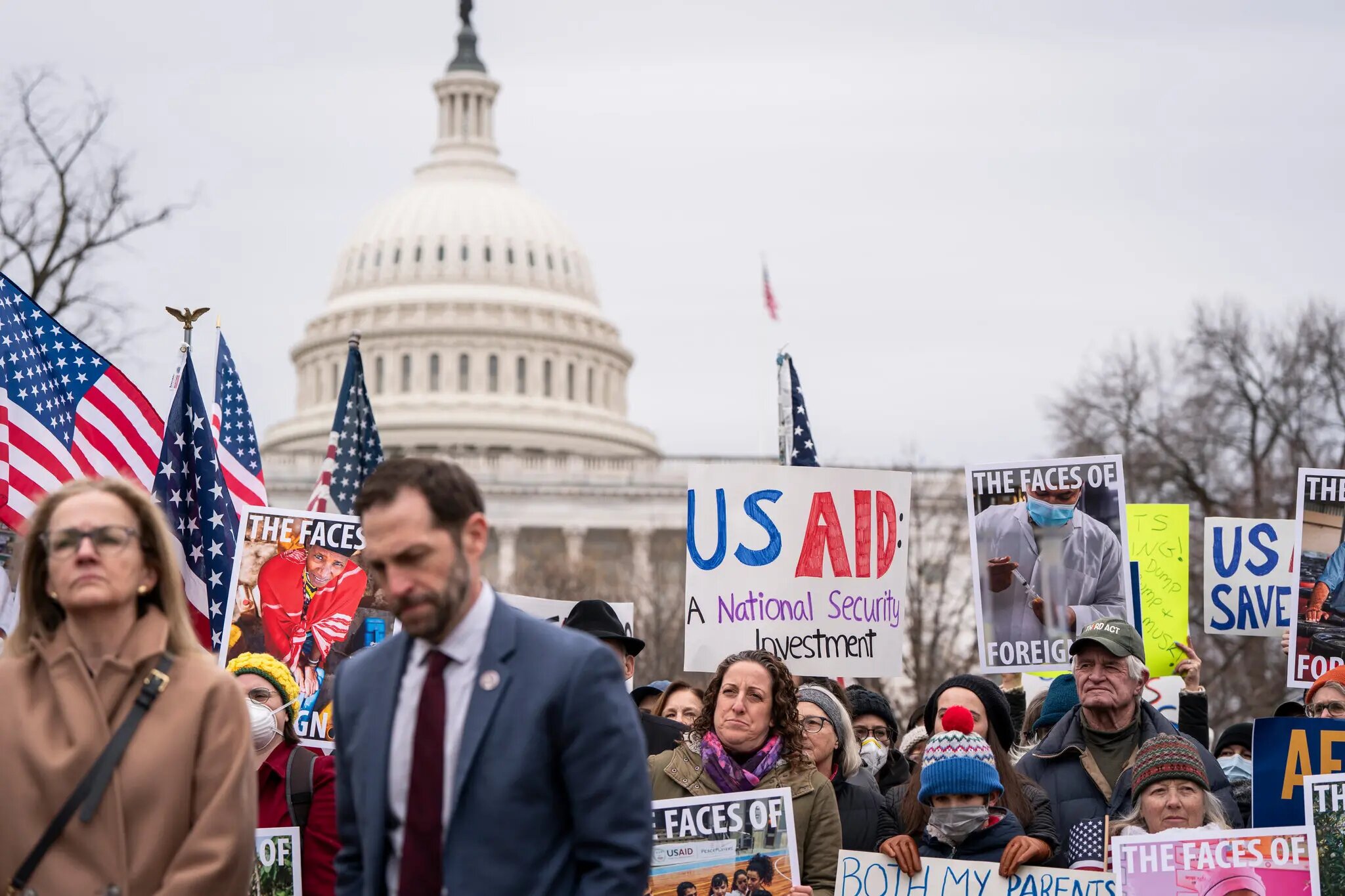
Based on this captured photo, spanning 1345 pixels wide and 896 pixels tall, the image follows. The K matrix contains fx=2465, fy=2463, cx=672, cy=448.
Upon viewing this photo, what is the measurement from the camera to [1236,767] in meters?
10.3

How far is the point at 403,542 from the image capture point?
16.3 ft

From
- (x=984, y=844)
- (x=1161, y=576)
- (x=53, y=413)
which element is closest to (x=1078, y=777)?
(x=984, y=844)

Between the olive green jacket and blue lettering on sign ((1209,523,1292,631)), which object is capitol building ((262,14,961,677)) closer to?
blue lettering on sign ((1209,523,1292,631))

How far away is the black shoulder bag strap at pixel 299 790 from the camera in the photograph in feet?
24.0

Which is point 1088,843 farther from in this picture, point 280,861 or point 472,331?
point 472,331

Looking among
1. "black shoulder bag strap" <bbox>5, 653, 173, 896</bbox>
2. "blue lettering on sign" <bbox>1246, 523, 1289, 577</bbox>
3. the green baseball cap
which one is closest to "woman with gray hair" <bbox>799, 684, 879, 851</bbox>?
the green baseball cap

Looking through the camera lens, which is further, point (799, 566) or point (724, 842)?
point (799, 566)

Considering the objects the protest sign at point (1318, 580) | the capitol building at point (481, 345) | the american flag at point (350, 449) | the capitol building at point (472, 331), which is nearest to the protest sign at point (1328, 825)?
the protest sign at point (1318, 580)

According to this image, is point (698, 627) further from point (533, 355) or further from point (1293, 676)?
point (533, 355)

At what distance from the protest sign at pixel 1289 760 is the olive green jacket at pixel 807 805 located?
1.38 meters

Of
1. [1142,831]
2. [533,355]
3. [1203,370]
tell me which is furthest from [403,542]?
[533,355]

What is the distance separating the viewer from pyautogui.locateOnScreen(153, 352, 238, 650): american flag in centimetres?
1055

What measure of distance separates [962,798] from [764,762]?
0.61 m

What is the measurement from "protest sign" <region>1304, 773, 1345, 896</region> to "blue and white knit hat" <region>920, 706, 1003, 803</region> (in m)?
0.91
